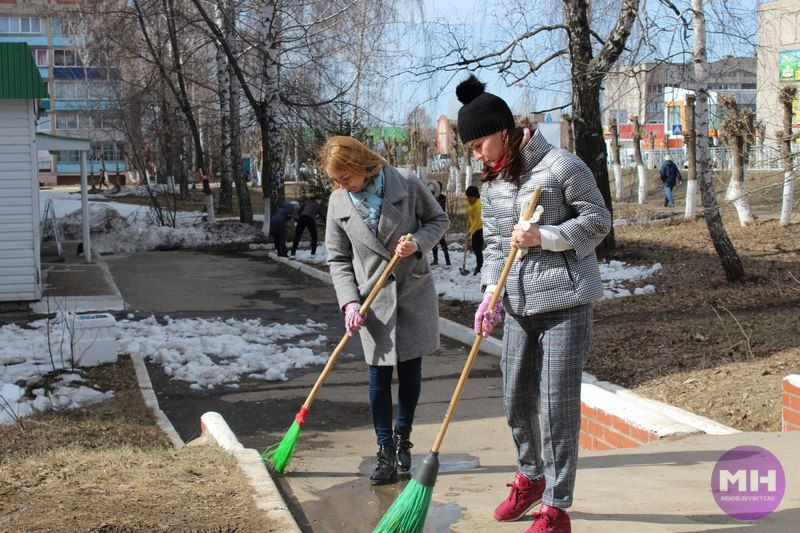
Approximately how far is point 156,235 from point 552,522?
829 inches

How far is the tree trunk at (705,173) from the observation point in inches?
492

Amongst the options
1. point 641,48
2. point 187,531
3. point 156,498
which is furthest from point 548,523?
point 641,48

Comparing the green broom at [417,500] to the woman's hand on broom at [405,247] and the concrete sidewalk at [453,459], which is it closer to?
the concrete sidewalk at [453,459]

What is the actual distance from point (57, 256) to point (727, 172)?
84.0ft

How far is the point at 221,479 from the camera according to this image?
4.48 meters

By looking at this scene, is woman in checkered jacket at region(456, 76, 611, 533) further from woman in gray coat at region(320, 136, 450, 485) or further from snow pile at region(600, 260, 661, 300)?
snow pile at region(600, 260, 661, 300)

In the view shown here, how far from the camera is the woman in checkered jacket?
3.64 meters

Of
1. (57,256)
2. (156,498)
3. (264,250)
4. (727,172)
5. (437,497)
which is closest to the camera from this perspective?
(156,498)

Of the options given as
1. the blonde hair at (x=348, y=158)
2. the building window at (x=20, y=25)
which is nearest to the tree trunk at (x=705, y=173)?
the blonde hair at (x=348, y=158)

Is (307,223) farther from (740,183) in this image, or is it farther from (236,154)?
(236,154)

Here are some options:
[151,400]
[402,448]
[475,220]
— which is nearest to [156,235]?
[475,220]

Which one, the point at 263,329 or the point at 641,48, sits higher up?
the point at 641,48

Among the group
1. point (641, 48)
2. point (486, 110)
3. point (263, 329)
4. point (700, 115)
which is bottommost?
point (263, 329)

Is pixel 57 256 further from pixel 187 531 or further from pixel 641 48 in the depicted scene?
pixel 187 531
